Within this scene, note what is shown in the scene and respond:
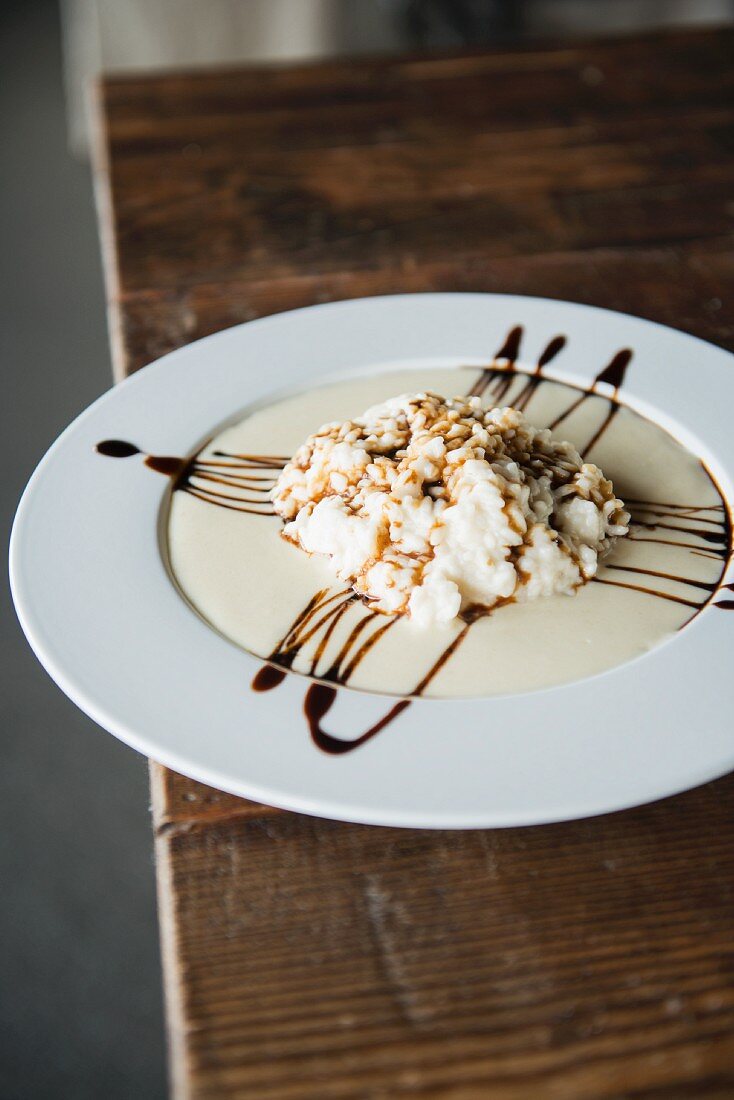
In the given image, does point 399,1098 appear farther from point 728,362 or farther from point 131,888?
point 131,888

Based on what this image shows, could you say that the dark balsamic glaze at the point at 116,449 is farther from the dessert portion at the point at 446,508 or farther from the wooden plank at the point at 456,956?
the wooden plank at the point at 456,956

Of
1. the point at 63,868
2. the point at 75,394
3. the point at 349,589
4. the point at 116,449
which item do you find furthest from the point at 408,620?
the point at 75,394

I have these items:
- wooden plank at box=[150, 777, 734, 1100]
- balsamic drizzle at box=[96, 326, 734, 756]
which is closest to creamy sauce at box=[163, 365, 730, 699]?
balsamic drizzle at box=[96, 326, 734, 756]

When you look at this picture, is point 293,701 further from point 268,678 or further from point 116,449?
point 116,449

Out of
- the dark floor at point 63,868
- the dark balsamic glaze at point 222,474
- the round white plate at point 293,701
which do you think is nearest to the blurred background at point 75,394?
the dark floor at point 63,868

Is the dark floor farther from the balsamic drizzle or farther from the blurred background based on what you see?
the balsamic drizzle
